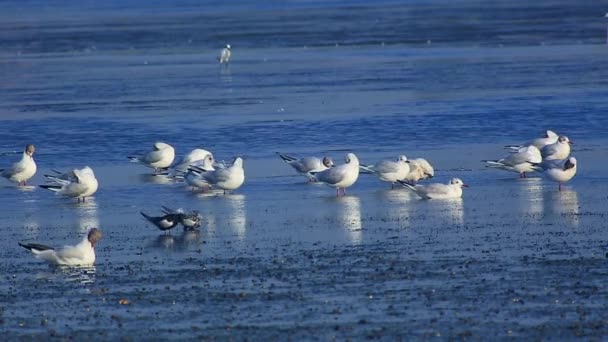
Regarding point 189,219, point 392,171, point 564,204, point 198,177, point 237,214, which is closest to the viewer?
point 189,219

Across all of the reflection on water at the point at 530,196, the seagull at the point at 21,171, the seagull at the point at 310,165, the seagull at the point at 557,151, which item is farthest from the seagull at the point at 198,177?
the seagull at the point at 557,151

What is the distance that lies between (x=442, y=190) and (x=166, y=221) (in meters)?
3.67

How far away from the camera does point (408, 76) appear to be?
33.7m

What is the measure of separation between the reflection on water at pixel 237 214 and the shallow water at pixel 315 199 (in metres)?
0.04

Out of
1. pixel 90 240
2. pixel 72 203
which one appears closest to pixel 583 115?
pixel 72 203

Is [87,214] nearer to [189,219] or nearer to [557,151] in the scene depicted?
[189,219]

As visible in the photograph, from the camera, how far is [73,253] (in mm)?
13117

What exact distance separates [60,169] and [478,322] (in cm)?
1240

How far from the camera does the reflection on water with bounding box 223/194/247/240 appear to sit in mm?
15116

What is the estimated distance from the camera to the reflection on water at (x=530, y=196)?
15812 millimetres

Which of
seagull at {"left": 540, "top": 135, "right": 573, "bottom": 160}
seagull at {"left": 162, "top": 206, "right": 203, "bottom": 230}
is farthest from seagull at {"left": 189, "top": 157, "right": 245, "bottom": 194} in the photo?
seagull at {"left": 540, "top": 135, "right": 573, "bottom": 160}

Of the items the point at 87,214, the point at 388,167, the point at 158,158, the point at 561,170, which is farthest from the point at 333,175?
the point at 158,158

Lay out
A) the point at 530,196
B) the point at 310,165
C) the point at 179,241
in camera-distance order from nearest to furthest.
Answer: the point at 179,241, the point at 530,196, the point at 310,165

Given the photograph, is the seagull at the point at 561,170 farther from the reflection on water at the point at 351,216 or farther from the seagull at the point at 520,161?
the reflection on water at the point at 351,216
